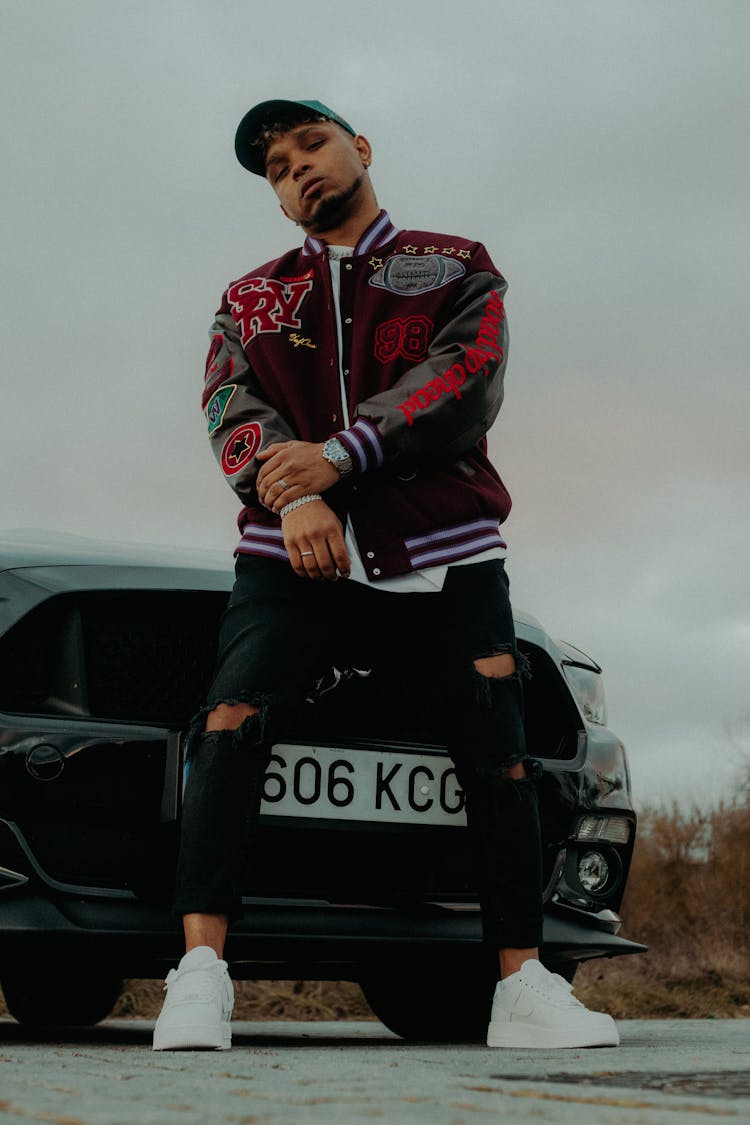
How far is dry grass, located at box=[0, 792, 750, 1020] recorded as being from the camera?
22.3 ft

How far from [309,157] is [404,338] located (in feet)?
1.59

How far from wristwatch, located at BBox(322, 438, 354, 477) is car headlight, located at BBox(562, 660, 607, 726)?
86 cm

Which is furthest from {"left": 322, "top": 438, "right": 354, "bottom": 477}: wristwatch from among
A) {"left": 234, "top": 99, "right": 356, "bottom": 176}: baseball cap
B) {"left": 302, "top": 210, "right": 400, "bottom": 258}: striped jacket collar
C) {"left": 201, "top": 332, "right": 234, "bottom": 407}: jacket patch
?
{"left": 234, "top": 99, "right": 356, "bottom": 176}: baseball cap

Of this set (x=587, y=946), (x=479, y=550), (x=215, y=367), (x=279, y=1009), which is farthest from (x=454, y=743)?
(x=279, y=1009)

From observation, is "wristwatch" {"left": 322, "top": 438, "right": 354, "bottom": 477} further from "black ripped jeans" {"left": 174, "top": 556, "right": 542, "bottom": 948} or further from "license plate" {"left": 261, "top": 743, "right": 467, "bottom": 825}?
"license plate" {"left": 261, "top": 743, "right": 467, "bottom": 825}

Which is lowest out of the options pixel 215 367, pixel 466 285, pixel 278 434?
pixel 278 434

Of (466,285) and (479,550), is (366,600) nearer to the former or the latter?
Result: (479,550)

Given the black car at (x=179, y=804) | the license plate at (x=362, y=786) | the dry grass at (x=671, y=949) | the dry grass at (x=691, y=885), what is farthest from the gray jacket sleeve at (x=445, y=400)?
the dry grass at (x=691, y=885)

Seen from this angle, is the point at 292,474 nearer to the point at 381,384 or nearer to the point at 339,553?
the point at 339,553

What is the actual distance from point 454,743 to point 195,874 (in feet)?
1.96

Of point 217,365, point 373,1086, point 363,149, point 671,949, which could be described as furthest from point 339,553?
point 671,949

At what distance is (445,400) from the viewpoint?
9.55 ft

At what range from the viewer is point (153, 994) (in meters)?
6.78

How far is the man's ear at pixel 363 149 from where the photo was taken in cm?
338
